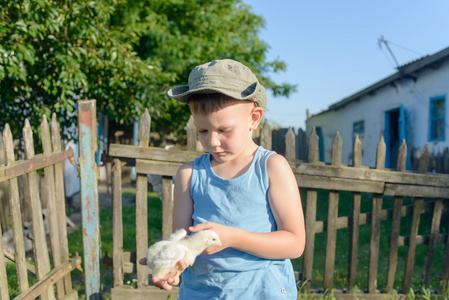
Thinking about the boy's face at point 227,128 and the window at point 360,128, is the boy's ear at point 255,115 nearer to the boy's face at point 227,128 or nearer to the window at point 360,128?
the boy's face at point 227,128

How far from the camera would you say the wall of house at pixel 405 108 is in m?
9.46

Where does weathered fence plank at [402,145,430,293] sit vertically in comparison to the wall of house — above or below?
below

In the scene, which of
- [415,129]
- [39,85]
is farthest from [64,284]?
[415,129]

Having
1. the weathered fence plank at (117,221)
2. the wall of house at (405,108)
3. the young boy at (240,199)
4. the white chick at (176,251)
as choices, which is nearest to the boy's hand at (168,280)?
the white chick at (176,251)

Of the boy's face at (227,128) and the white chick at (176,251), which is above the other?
the boy's face at (227,128)

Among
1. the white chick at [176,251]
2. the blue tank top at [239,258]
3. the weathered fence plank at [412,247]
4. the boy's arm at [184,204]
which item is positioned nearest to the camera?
the white chick at [176,251]

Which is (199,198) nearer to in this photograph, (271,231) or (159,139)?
(271,231)

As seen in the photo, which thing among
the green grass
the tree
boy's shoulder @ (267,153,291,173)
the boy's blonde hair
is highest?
the tree

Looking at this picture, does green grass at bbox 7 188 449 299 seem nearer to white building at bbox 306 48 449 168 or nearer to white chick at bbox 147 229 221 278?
white building at bbox 306 48 449 168

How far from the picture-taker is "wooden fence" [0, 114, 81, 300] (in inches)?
113

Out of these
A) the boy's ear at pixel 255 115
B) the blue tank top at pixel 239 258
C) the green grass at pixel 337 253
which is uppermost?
the boy's ear at pixel 255 115

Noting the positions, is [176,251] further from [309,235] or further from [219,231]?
[309,235]

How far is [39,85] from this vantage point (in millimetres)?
5793

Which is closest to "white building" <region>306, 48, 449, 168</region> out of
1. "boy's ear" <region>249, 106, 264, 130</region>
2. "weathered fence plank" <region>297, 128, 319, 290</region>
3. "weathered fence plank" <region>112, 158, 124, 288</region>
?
"weathered fence plank" <region>297, 128, 319, 290</region>
